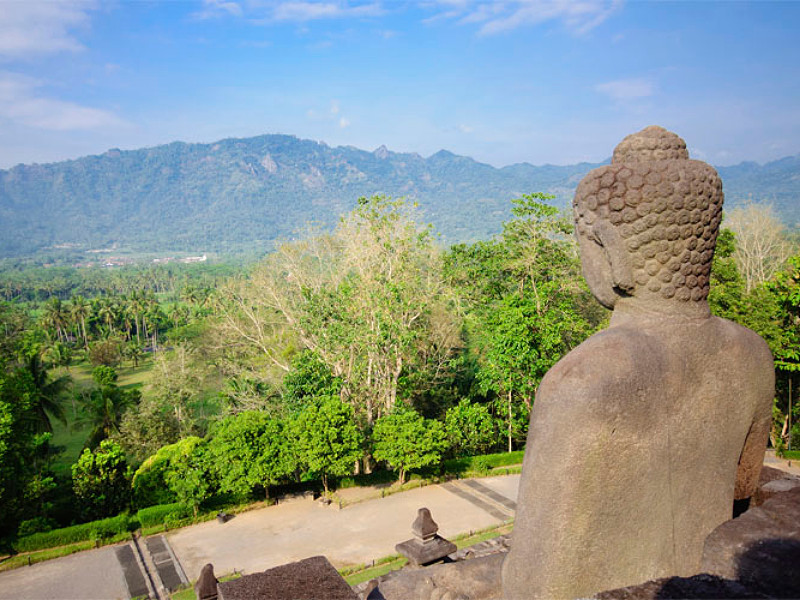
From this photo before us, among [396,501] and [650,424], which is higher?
[650,424]

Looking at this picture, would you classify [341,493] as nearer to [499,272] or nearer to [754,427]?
[499,272]

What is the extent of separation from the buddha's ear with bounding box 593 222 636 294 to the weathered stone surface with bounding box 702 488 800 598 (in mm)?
1512

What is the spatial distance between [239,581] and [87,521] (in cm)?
1814

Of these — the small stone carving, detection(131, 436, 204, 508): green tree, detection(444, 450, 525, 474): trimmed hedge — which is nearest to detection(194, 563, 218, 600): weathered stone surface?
the small stone carving

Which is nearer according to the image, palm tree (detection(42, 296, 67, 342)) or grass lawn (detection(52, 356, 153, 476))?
grass lawn (detection(52, 356, 153, 476))

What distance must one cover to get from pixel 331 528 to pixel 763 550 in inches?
712

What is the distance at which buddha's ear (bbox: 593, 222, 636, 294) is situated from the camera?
146 inches

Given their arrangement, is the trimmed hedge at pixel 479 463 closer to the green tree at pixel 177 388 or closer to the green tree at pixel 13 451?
the green tree at pixel 177 388

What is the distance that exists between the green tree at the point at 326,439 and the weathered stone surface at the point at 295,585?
13.9 m

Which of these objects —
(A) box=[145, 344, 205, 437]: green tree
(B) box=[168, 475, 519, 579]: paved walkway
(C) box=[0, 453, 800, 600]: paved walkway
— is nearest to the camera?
(C) box=[0, 453, 800, 600]: paved walkway

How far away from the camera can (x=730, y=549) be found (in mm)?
2963

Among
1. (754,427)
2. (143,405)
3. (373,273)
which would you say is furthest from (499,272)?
(754,427)

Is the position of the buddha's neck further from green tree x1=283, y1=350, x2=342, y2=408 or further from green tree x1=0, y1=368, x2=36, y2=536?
green tree x1=0, y1=368, x2=36, y2=536

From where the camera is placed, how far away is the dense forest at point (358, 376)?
21.0 m
